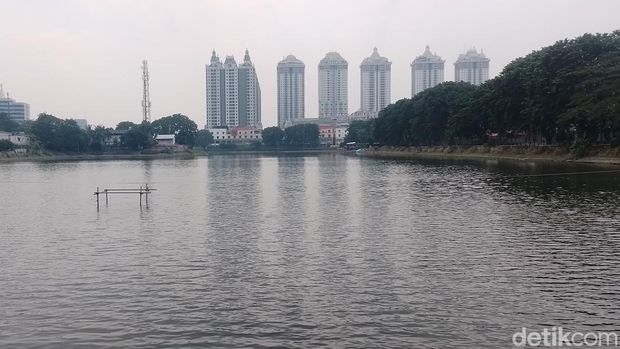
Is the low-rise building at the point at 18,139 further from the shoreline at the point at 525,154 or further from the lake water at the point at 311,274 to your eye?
the lake water at the point at 311,274

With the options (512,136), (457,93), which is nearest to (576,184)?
(512,136)

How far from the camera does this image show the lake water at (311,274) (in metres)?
13.7

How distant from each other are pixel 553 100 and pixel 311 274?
74.6 metres

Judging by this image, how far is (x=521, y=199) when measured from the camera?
39.2m

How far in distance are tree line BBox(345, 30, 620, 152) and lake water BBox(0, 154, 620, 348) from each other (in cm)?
3884

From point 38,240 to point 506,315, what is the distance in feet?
71.2

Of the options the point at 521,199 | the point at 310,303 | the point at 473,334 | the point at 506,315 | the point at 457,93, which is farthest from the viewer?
the point at 457,93

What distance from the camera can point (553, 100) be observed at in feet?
272

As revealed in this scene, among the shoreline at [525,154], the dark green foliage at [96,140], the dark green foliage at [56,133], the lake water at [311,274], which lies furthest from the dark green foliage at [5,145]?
the lake water at [311,274]

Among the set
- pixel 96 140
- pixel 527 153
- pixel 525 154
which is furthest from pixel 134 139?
pixel 527 153

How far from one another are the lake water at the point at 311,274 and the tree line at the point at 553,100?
38.8 m

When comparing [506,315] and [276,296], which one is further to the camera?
[276,296]

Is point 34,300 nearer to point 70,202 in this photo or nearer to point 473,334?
point 473,334

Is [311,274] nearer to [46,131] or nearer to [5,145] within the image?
[5,145]
